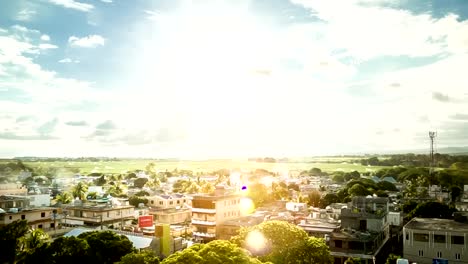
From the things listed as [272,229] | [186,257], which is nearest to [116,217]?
[272,229]

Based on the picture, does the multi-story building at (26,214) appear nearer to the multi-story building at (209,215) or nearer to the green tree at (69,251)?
the multi-story building at (209,215)

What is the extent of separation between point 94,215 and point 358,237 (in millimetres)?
40462

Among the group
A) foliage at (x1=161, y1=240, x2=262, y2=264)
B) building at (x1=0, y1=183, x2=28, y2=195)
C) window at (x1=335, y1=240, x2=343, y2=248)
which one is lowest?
window at (x1=335, y1=240, x2=343, y2=248)

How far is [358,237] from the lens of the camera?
51000 millimetres

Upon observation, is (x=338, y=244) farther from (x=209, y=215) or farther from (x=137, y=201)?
(x=137, y=201)

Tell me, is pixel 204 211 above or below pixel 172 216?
above

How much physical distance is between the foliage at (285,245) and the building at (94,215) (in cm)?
3338

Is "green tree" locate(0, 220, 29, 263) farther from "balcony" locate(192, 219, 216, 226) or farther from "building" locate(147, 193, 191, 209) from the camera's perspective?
"building" locate(147, 193, 191, 209)

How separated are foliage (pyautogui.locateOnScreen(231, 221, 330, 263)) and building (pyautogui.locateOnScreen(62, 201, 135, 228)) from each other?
110 ft

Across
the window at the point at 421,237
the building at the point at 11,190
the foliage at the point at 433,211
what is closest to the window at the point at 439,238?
the window at the point at 421,237

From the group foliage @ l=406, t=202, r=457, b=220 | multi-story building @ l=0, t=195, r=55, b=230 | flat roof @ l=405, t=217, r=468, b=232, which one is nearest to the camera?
flat roof @ l=405, t=217, r=468, b=232

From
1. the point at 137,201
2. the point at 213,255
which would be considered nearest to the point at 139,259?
the point at 213,255

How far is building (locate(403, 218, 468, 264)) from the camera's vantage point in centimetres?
4634

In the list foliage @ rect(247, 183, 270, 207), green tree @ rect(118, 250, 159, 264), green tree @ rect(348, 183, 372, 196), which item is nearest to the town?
green tree @ rect(118, 250, 159, 264)
